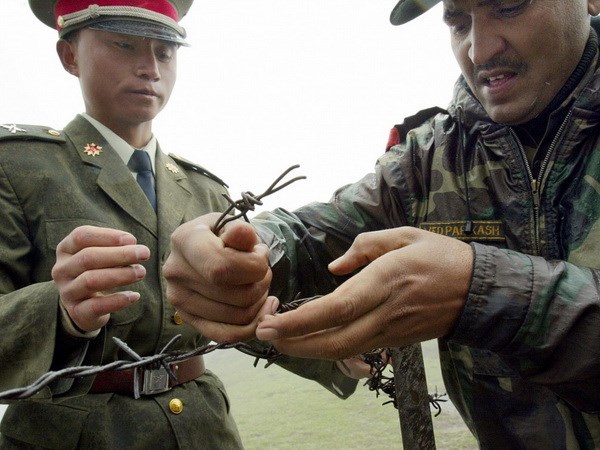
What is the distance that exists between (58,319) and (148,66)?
88cm

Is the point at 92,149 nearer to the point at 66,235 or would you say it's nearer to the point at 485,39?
the point at 66,235

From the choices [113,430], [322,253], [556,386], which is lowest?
[113,430]

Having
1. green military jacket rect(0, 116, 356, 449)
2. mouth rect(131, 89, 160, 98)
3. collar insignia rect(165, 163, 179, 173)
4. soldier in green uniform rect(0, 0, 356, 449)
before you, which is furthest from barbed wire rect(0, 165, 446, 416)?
collar insignia rect(165, 163, 179, 173)

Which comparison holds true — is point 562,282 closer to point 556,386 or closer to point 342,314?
point 556,386

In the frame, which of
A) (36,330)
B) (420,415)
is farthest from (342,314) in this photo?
(36,330)

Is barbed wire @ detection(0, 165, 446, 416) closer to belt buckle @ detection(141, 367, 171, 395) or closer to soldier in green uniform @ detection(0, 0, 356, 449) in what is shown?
soldier in green uniform @ detection(0, 0, 356, 449)

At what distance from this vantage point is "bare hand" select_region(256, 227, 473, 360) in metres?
0.84

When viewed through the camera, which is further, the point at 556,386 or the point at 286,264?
the point at 286,264

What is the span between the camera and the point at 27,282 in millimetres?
1564

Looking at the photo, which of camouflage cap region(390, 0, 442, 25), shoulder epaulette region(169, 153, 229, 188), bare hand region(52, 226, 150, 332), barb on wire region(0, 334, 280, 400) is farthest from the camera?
shoulder epaulette region(169, 153, 229, 188)

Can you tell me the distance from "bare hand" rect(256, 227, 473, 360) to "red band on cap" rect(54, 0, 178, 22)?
4.63 ft

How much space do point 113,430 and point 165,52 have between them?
1.23 m

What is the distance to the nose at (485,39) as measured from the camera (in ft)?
4.37

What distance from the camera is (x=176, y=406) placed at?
1623 millimetres
